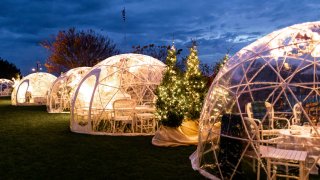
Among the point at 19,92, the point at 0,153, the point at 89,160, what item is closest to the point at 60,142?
the point at 0,153

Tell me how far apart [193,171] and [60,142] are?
4786mm

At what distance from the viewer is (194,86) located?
11500mm

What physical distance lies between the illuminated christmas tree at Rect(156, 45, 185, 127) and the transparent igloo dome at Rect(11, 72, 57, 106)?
18.2 meters

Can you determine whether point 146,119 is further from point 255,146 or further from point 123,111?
point 255,146

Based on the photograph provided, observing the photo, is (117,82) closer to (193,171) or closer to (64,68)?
(193,171)

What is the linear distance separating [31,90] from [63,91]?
236 inches

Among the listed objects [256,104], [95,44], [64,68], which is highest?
[95,44]

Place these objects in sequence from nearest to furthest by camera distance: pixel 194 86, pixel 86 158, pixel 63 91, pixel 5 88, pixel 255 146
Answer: pixel 255 146 < pixel 86 158 < pixel 194 86 < pixel 63 91 < pixel 5 88

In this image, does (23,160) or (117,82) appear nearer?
(23,160)

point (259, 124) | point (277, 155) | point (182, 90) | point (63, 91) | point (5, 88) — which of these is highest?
point (5, 88)

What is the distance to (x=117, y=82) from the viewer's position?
15695 millimetres

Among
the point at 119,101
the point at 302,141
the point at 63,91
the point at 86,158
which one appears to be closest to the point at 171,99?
the point at 86,158

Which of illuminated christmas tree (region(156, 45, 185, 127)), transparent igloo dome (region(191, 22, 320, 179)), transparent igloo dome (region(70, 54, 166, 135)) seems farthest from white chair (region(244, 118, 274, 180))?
transparent igloo dome (region(70, 54, 166, 135))

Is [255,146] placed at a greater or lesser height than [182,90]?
lesser
